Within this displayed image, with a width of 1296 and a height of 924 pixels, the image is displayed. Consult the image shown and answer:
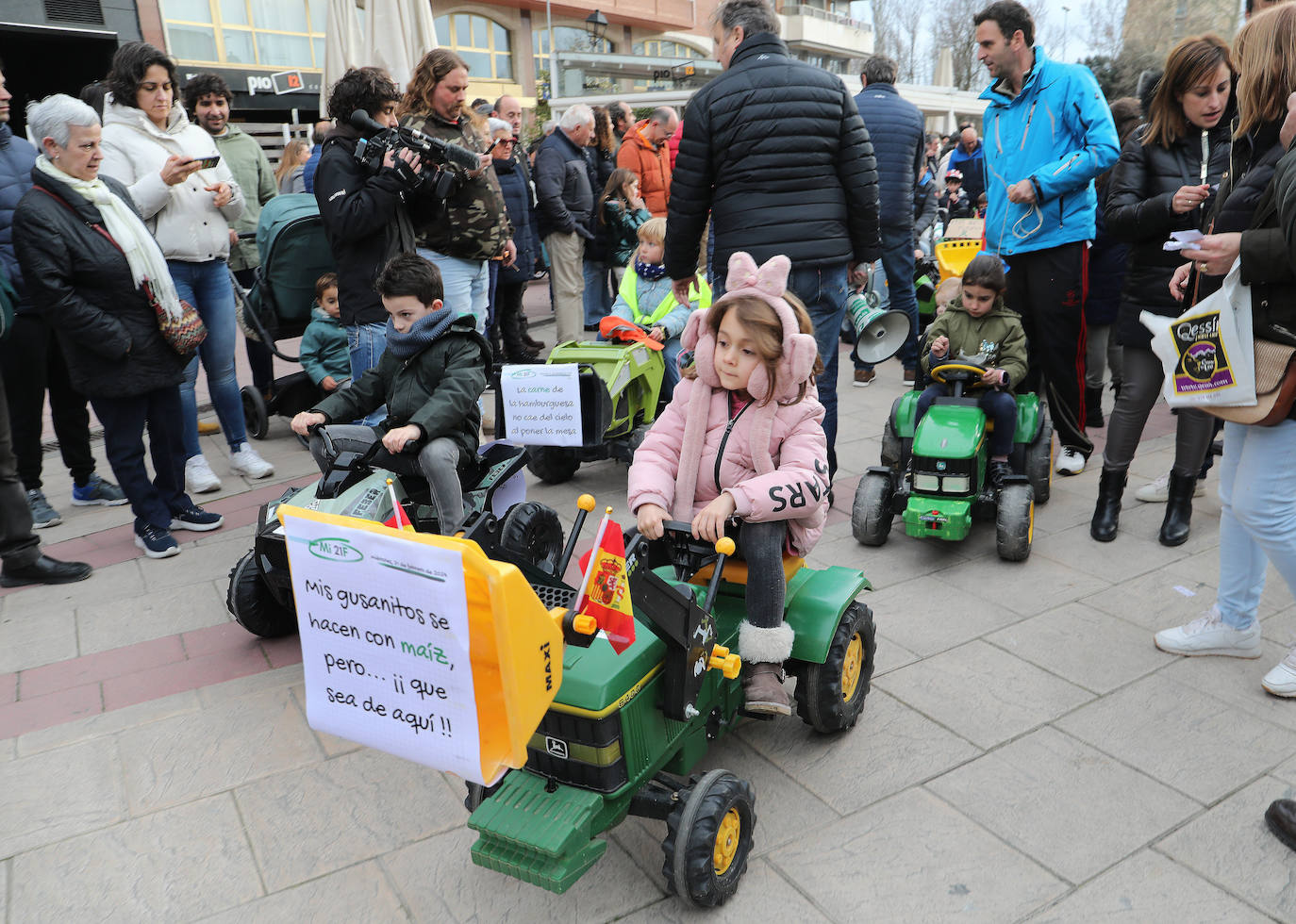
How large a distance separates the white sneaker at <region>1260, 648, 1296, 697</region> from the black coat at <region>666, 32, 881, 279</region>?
2.40 metres

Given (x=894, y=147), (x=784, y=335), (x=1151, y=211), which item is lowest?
(x=784, y=335)

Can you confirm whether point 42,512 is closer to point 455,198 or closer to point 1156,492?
point 455,198

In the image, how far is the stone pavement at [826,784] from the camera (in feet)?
7.91

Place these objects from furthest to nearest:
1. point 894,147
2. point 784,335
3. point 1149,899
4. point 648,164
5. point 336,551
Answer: point 648,164 → point 894,147 → point 784,335 → point 1149,899 → point 336,551

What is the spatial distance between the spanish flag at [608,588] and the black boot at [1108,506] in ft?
10.6

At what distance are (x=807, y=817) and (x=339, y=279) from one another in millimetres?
3505

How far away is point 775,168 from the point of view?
426 cm

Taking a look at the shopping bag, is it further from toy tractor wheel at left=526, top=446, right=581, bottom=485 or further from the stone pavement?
toy tractor wheel at left=526, top=446, right=581, bottom=485

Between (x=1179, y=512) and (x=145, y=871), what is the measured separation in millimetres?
4385

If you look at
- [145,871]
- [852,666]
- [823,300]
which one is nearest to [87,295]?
[145,871]

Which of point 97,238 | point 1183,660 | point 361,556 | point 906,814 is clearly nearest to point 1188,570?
point 1183,660

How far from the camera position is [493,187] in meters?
5.28

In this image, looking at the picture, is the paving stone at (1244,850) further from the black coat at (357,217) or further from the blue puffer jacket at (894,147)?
the blue puffer jacket at (894,147)

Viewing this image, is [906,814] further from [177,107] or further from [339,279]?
[177,107]
